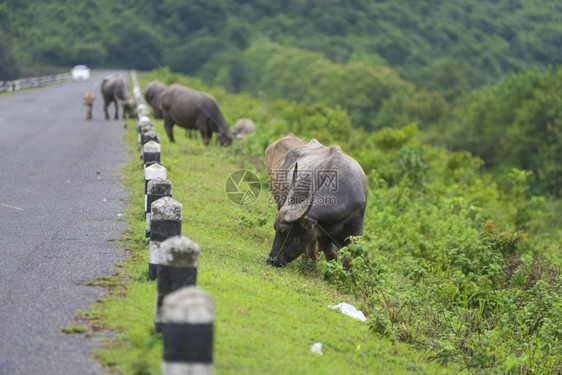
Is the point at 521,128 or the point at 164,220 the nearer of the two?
the point at 164,220

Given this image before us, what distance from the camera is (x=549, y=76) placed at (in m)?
49.1

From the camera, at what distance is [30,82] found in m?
48.2

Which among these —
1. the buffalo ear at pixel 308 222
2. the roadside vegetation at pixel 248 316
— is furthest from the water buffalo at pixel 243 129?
the buffalo ear at pixel 308 222

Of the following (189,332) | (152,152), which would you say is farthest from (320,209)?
(189,332)

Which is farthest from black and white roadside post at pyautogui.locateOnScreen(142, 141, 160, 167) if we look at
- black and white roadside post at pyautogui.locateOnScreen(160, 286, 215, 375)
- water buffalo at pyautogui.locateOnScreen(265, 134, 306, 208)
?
black and white roadside post at pyautogui.locateOnScreen(160, 286, 215, 375)

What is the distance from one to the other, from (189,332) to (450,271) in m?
9.35

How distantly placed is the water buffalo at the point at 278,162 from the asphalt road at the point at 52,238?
102 inches

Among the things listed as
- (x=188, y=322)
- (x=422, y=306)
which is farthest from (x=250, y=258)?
(x=188, y=322)

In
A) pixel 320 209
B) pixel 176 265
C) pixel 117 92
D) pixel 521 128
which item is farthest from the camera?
pixel 521 128

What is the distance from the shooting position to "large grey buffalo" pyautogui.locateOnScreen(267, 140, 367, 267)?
10250 mm

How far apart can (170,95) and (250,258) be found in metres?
13.7

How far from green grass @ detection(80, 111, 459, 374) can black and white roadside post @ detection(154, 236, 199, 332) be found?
16.5 inches

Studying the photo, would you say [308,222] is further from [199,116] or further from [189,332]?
[199,116]

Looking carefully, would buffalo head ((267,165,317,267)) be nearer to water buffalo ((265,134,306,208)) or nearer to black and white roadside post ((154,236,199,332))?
water buffalo ((265,134,306,208))
